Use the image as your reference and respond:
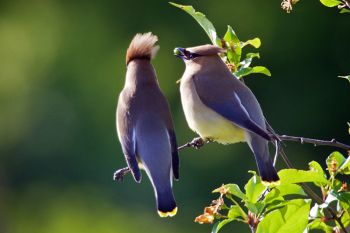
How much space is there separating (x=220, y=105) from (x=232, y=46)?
1.43 ft

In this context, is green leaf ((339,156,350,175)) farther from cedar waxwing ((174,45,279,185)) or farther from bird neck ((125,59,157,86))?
bird neck ((125,59,157,86))

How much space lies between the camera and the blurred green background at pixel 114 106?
44.3ft

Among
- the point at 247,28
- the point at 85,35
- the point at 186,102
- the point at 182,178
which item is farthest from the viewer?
the point at 85,35

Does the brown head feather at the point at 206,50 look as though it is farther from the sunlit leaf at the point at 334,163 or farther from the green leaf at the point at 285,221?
the green leaf at the point at 285,221

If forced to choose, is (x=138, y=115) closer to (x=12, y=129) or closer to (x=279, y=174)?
(x=279, y=174)

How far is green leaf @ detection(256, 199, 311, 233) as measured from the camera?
10.0 feet

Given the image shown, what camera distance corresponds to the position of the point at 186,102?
413 centimetres

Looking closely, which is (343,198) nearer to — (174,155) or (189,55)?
(174,155)

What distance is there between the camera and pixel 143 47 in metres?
3.88

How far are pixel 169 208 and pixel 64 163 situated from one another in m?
12.1

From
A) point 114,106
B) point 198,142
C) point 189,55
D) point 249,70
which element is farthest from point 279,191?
point 114,106

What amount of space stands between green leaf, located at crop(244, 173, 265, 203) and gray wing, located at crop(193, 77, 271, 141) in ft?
1.84

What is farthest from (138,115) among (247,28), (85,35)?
(85,35)

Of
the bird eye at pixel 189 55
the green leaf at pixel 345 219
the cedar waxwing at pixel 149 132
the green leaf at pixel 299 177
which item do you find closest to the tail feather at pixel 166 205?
the cedar waxwing at pixel 149 132
